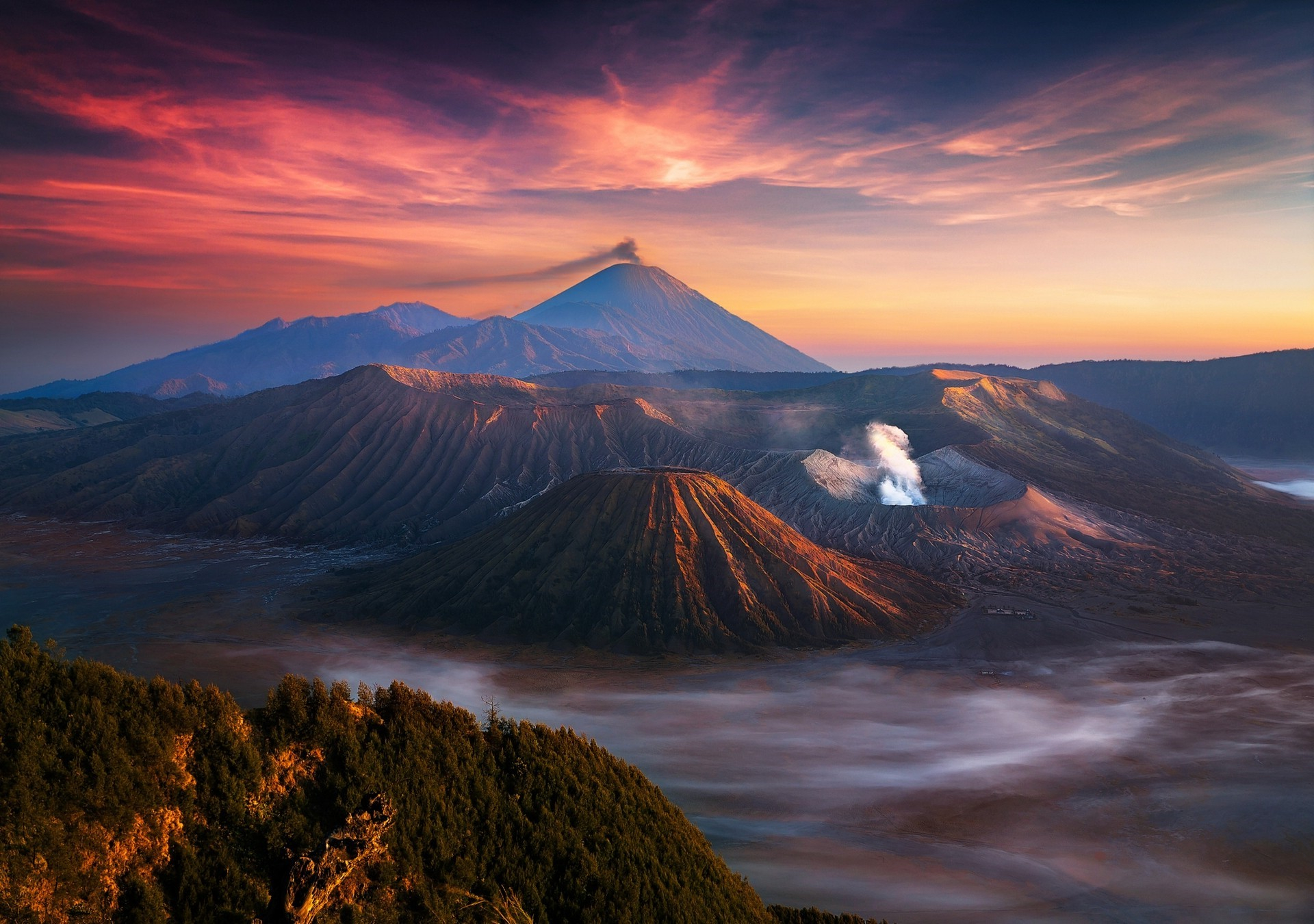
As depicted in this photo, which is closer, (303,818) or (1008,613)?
(303,818)

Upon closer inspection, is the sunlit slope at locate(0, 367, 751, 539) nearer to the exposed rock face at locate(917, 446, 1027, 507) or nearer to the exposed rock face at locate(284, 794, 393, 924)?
the exposed rock face at locate(917, 446, 1027, 507)

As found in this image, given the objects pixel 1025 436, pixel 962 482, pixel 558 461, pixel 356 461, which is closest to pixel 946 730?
pixel 962 482

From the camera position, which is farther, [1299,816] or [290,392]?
[290,392]

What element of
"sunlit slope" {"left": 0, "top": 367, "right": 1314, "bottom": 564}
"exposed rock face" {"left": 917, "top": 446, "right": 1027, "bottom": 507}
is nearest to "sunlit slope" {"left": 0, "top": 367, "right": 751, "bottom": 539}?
"sunlit slope" {"left": 0, "top": 367, "right": 1314, "bottom": 564}

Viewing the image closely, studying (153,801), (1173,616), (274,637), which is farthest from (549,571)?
(1173,616)

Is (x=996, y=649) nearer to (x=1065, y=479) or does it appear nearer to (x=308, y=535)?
(x=1065, y=479)

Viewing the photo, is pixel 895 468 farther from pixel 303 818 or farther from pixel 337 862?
pixel 337 862
